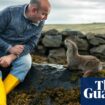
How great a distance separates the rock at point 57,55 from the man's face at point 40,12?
7174 millimetres

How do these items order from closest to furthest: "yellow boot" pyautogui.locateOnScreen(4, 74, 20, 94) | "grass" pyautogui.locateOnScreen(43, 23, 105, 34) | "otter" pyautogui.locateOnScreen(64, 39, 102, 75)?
"yellow boot" pyautogui.locateOnScreen(4, 74, 20, 94) → "otter" pyautogui.locateOnScreen(64, 39, 102, 75) → "grass" pyautogui.locateOnScreen(43, 23, 105, 34)

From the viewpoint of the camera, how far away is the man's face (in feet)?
28.1

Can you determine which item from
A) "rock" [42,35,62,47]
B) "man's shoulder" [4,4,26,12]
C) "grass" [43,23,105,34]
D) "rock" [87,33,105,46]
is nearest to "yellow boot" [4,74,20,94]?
"man's shoulder" [4,4,26,12]

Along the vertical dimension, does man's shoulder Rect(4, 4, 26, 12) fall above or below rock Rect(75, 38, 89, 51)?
above

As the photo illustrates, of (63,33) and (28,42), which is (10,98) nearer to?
(28,42)

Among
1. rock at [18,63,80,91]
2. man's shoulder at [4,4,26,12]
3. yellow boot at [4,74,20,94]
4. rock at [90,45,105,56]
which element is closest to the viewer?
man's shoulder at [4,4,26,12]

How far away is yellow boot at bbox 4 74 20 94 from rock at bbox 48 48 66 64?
22.6 ft

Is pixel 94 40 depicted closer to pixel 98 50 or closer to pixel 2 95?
pixel 98 50

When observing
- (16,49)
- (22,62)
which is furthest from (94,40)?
(16,49)

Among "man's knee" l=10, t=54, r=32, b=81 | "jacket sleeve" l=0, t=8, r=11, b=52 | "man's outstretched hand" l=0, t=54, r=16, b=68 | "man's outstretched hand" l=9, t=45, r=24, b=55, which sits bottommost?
"man's knee" l=10, t=54, r=32, b=81

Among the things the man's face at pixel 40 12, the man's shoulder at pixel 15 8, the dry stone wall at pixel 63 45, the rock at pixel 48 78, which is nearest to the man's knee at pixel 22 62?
the rock at pixel 48 78

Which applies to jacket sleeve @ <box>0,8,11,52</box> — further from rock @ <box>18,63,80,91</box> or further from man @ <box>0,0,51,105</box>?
rock @ <box>18,63,80,91</box>

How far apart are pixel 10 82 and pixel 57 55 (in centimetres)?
741

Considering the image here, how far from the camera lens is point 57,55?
53.6 feet
